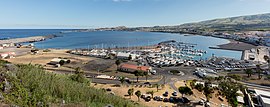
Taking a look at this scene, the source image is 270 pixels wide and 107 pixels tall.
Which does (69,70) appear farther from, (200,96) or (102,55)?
(200,96)

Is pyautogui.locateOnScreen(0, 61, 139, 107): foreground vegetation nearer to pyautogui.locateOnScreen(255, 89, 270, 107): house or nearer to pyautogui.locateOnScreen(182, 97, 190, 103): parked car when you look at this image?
pyautogui.locateOnScreen(182, 97, 190, 103): parked car

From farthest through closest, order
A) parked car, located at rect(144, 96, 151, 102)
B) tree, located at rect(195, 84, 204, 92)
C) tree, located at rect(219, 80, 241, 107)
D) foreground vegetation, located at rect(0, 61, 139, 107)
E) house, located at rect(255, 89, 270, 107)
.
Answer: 1. tree, located at rect(195, 84, 204, 92)
2. parked car, located at rect(144, 96, 151, 102)
3. tree, located at rect(219, 80, 241, 107)
4. house, located at rect(255, 89, 270, 107)
5. foreground vegetation, located at rect(0, 61, 139, 107)

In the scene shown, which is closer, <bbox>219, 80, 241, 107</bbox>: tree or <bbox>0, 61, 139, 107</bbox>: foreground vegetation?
<bbox>0, 61, 139, 107</bbox>: foreground vegetation

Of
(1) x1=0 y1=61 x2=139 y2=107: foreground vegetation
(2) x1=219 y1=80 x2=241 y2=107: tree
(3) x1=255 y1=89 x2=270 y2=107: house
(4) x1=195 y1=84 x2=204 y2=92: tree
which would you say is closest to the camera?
(1) x1=0 y1=61 x2=139 y2=107: foreground vegetation

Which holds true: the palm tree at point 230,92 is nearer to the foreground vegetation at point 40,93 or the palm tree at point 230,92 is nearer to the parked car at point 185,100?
the parked car at point 185,100

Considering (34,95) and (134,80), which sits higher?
(34,95)

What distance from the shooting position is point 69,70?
43812 mm

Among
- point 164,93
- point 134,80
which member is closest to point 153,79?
point 134,80

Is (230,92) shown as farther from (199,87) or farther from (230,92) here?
(199,87)

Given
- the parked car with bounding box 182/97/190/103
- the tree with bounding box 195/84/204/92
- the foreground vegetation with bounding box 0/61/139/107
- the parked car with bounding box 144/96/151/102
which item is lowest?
the parked car with bounding box 182/97/190/103

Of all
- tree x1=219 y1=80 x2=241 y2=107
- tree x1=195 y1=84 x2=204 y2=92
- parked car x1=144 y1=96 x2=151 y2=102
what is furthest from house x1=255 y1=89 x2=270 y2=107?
parked car x1=144 y1=96 x2=151 y2=102

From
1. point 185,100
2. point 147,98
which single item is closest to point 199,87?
point 185,100

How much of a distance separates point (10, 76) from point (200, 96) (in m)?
24.9

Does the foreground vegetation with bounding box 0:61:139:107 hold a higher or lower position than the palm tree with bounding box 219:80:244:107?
higher
